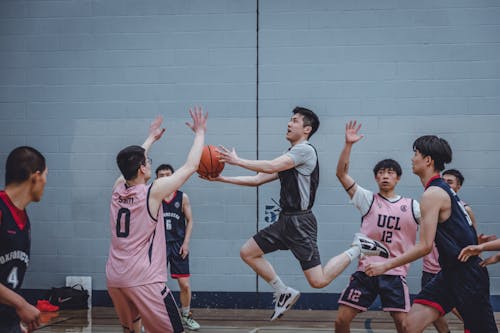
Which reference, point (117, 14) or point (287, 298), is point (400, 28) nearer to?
point (117, 14)

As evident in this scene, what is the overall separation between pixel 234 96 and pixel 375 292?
167 inches

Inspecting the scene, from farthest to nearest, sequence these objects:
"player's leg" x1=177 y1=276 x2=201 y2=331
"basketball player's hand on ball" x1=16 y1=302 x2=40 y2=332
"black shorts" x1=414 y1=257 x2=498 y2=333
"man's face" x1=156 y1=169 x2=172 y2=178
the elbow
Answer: "man's face" x1=156 y1=169 x2=172 y2=178 → "player's leg" x1=177 y1=276 x2=201 y2=331 → the elbow → "black shorts" x1=414 y1=257 x2=498 y2=333 → "basketball player's hand on ball" x1=16 y1=302 x2=40 y2=332

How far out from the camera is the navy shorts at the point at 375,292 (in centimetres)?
592

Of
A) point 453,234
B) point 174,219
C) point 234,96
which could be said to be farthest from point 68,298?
point 453,234

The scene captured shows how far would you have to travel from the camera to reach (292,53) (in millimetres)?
9328

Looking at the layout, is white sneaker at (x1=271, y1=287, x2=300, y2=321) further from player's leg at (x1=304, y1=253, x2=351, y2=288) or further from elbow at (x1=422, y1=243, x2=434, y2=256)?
elbow at (x1=422, y1=243, x2=434, y2=256)

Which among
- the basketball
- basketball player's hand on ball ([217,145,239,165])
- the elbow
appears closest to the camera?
the elbow

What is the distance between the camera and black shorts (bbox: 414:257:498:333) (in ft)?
15.2

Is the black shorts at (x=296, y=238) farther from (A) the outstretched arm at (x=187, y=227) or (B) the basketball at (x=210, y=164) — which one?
(A) the outstretched arm at (x=187, y=227)

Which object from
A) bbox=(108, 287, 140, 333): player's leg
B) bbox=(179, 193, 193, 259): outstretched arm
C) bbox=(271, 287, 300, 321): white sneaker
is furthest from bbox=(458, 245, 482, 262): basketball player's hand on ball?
bbox=(179, 193, 193, 259): outstretched arm

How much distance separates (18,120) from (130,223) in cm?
559

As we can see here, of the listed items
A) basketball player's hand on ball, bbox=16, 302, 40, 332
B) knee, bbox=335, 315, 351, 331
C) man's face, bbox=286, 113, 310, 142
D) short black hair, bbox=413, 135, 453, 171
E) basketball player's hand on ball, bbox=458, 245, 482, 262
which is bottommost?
knee, bbox=335, 315, 351, 331

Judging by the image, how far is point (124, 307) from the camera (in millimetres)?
5066

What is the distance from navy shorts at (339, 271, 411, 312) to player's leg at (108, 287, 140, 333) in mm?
1936
